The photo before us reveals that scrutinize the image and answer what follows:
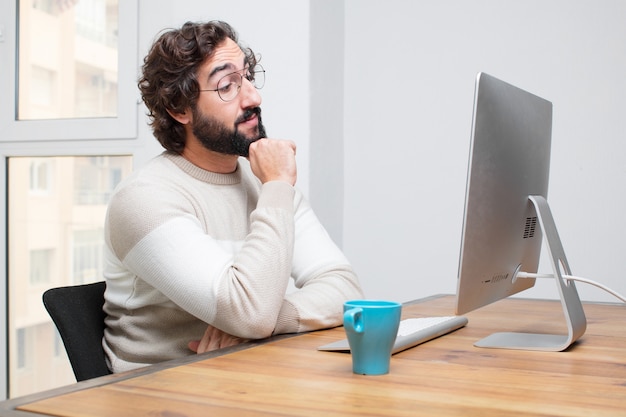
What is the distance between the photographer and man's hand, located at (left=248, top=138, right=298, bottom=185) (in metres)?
1.69

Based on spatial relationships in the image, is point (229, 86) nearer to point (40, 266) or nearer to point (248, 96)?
point (248, 96)

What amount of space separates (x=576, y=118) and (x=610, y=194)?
0.27 meters

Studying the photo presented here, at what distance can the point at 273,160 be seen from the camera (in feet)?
5.61

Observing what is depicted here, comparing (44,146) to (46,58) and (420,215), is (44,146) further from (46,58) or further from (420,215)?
(420,215)

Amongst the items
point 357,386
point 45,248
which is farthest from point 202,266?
point 45,248

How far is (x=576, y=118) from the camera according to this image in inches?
101

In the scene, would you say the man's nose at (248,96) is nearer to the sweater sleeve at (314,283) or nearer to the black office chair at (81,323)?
the sweater sleeve at (314,283)

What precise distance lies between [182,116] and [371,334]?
106cm

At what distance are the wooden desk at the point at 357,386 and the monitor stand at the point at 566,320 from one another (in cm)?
3

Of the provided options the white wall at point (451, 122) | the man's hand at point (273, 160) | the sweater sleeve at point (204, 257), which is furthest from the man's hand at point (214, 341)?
the white wall at point (451, 122)

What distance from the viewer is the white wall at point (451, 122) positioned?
99.7 inches

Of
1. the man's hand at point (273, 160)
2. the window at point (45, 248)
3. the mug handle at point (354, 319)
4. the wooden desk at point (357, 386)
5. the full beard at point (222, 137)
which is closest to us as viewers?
the wooden desk at point (357, 386)

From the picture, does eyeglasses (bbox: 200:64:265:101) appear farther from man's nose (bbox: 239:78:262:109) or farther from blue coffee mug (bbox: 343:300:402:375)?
blue coffee mug (bbox: 343:300:402:375)

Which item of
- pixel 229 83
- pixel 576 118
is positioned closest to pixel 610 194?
pixel 576 118
